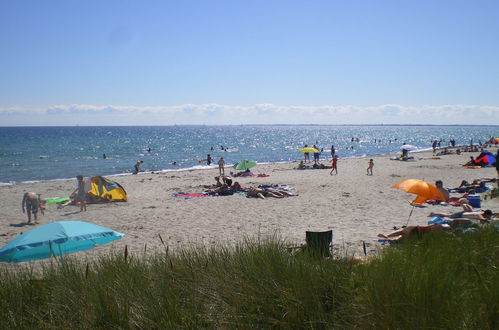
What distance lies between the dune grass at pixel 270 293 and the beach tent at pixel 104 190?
40.4 ft

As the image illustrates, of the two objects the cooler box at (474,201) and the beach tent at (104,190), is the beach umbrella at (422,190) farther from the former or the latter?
the beach tent at (104,190)

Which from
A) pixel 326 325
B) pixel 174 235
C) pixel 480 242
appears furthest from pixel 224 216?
pixel 326 325

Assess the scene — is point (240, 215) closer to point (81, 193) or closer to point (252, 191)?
point (252, 191)

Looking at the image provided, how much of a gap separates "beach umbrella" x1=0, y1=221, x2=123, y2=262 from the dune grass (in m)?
1.97

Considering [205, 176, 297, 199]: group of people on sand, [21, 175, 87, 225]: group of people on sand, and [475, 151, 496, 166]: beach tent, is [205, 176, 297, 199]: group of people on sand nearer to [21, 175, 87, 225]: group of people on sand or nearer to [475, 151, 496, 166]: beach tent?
[21, 175, 87, 225]: group of people on sand

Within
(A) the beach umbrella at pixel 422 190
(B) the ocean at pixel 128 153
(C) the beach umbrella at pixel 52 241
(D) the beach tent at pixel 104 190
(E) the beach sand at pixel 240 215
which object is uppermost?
(A) the beach umbrella at pixel 422 190

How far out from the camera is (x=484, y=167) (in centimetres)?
2589

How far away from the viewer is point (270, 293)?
3338mm

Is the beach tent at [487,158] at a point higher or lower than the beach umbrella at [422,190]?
lower

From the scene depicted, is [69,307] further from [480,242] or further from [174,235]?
[174,235]

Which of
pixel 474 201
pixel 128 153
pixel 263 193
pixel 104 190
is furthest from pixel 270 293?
pixel 128 153

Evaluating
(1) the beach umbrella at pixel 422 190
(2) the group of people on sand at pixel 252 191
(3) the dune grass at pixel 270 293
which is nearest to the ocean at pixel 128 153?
(2) the group of people on sand at pixel 252 191

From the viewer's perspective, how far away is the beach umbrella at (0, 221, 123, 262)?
589cm

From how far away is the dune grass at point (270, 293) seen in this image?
9.61ft
